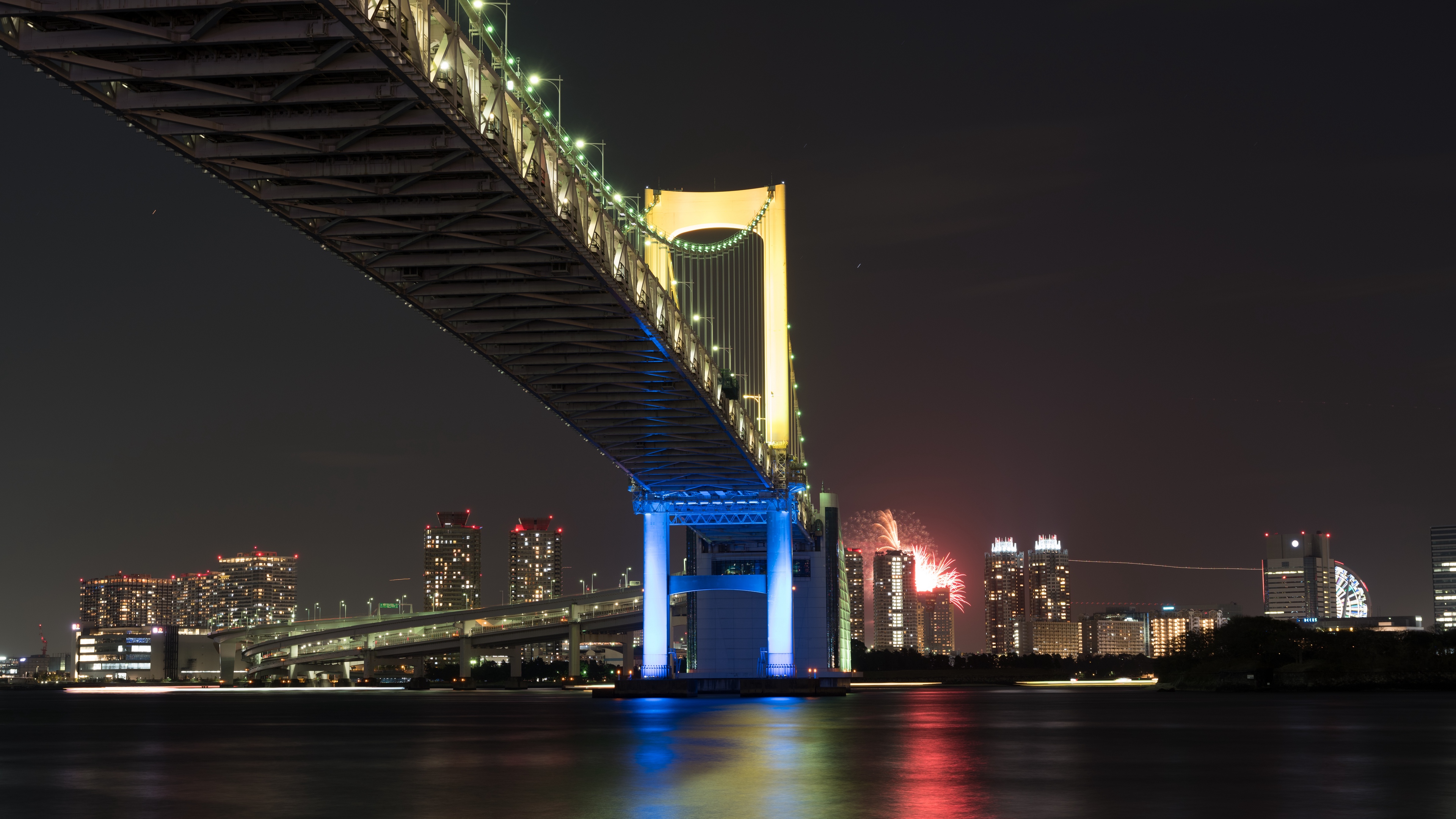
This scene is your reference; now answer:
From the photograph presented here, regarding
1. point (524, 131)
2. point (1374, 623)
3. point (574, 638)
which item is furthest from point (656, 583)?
point (1374, 623)

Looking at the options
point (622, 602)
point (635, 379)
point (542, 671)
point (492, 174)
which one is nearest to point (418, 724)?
point (635, 379)

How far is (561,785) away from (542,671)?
434ft

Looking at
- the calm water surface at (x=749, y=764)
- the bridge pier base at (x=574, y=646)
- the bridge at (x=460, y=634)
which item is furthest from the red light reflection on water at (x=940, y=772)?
the bridge at (x=460, y=634)

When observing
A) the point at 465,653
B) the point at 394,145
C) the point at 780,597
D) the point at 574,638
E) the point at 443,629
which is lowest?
the point at 465,653

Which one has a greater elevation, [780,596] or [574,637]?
[780,596]

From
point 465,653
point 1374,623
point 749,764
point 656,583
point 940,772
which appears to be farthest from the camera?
point 1374,623

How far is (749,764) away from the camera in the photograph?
1964cm

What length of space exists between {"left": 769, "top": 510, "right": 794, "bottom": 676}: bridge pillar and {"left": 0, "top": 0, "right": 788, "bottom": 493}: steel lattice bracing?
2381 cm

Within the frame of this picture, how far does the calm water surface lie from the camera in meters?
14.3

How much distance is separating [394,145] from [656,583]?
3865 centimetres

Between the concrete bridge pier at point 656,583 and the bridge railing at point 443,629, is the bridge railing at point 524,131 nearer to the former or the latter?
the concrete bridge pier at point 656,583

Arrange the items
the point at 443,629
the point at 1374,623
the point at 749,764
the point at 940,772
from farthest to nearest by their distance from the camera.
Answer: the point at 1374,623
the point at 443,629
the point at 749,764
the point at 940,772

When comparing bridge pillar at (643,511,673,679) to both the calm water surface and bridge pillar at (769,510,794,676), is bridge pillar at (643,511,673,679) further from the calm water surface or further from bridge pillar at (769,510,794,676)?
the calm water surface

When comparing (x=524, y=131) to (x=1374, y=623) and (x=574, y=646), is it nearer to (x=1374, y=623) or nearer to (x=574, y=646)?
(x=574, y=646)
